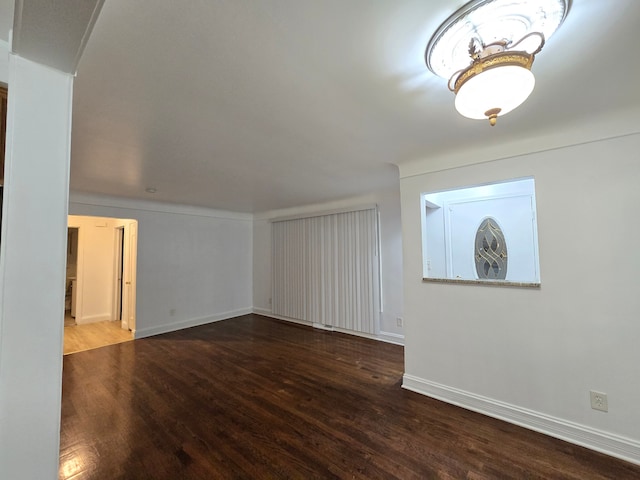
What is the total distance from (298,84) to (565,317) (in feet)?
8.47

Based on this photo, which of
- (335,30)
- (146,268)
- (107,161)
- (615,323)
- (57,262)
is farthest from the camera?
(146,268)

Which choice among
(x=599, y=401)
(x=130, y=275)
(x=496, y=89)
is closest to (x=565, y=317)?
(x=599, y=401)

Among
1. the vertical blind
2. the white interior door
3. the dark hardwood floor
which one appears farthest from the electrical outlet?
the white interior door

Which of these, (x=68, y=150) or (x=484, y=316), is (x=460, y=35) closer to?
(x=68, y=150)

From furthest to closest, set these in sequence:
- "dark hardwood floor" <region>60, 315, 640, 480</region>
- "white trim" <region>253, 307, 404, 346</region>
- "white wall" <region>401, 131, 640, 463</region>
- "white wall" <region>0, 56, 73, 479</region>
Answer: "white trim" <region>253, 307, 404, 346</region>, "white wall" <region>401, 131, 640, 463</region>, "dark hardwood floor" <region>60, 315, 640, 480</region>, "white wall" <region>0, 56, 73, 479</region>

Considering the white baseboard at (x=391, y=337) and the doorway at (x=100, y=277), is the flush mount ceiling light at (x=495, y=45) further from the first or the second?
the doorway at (x=100, y=277)

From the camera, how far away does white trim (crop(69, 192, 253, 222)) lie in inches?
158

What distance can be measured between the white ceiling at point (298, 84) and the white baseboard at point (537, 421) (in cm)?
227

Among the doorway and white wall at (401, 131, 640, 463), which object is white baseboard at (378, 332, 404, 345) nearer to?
white wall at (401, 131, 640, 463)

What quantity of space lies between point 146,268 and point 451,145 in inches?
197

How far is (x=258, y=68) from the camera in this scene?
1350 mm

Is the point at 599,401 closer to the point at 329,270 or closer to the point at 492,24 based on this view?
the point at 492,24

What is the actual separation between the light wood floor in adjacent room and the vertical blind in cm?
280

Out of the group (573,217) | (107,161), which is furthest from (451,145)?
(107,161)
